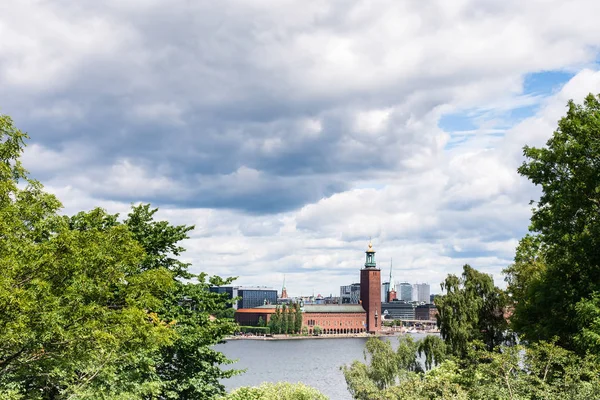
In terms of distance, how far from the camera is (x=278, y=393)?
26531mm

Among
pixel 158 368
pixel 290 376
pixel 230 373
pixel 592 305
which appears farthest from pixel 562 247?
pixel 290 376

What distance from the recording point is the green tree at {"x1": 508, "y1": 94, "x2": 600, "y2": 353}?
957 inches

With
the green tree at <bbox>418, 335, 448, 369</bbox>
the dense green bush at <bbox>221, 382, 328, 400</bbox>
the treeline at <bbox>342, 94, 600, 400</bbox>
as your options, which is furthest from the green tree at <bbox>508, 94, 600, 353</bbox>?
the green tree at <bbox>418, 335, 448, 369</bbox>

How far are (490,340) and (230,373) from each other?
2058 centimetres

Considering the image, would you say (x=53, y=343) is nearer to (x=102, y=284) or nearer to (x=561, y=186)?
(x=102, y=284)

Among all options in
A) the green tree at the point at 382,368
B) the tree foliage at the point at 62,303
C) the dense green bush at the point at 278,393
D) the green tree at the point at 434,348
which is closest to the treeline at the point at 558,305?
the dense green bush at the point at 278,393

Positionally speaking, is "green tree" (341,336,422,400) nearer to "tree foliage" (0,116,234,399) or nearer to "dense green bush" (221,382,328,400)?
"dense green bush" (221,382,328,400)

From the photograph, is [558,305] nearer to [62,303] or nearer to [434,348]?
[434,348]

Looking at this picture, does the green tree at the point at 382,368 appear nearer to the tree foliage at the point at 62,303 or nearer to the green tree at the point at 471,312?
the green tree at the point at 471,312

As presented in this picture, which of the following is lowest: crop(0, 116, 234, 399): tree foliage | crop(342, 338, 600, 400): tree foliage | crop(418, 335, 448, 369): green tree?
crop(418, 335, 448, 369): green tree

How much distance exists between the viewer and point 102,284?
1708 centimetres

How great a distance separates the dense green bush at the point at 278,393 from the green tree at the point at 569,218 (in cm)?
1055

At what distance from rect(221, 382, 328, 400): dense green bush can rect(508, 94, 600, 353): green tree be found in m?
10.5

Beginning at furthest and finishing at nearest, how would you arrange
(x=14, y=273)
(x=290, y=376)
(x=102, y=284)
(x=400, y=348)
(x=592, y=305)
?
(x=290, y=376) → (x=400, y=348) → (x=592, y=305) → (x=102, y=284) → (x=14, y=273)
